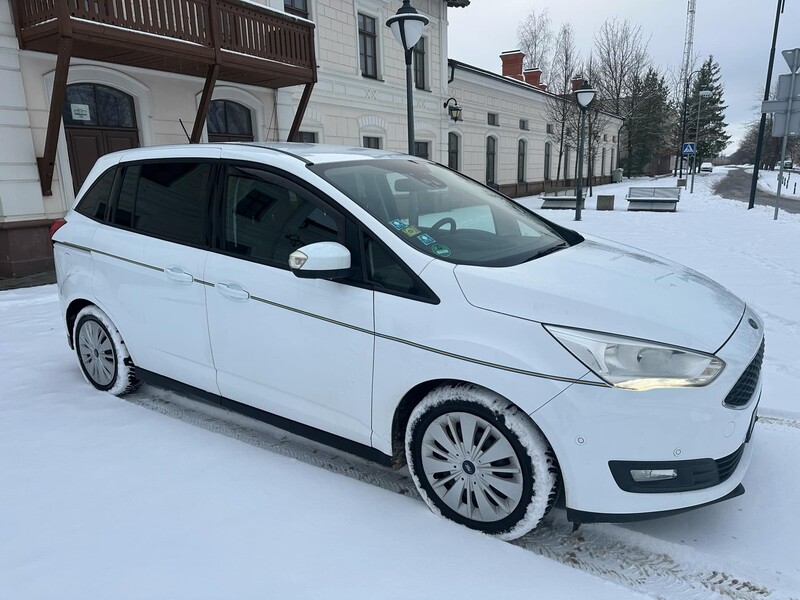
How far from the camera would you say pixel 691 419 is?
2027 millimetres

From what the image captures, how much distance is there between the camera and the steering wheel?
282cm

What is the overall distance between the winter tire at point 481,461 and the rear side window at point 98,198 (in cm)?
262

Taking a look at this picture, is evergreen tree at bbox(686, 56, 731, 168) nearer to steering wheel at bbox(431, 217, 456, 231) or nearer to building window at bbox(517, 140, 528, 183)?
building window at bbox(517, 140, 528, 183)

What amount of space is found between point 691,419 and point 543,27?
163ft

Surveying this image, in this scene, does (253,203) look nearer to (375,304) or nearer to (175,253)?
(175,253)

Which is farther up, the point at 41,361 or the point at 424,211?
the point at 424,211

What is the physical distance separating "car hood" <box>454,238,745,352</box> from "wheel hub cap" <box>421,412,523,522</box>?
1.70ft

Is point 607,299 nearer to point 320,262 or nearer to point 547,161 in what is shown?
point 320,262

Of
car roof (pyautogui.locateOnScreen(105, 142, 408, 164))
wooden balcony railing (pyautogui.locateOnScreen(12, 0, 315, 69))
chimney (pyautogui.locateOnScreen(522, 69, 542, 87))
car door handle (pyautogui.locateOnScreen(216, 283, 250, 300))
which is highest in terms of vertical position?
chimney (pyautogui.locateOnScreen(522, 69, 542, 87))

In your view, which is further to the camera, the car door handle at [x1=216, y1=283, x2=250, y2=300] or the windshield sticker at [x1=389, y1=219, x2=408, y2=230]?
the car door handle at [x1=216, y1=283, x2=250, y2=300]

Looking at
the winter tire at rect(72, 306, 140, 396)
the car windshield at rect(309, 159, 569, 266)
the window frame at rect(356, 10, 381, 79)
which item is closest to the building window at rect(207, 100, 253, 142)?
the window frame at rect(356, 10, 381, 79)

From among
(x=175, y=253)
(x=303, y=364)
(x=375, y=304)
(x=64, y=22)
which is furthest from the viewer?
(x=64, y=22)

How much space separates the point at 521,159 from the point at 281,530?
26687 mm

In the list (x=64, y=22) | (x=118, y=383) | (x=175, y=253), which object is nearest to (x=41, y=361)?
(x=118, y=383)
